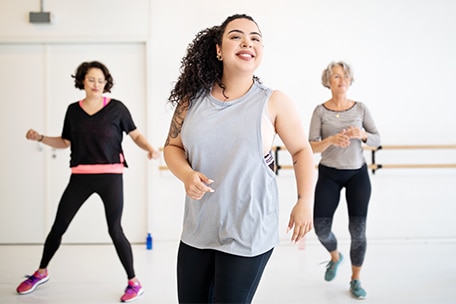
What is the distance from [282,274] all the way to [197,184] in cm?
180

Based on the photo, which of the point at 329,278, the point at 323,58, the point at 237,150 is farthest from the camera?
the point at 323,58

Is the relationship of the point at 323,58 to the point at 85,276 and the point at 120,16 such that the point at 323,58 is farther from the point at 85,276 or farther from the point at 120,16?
the point at 85,276

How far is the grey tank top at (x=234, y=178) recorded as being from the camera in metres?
1.21

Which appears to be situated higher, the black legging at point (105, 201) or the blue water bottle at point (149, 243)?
the black legging at point (105, 201)

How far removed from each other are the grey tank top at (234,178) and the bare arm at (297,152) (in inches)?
1.9

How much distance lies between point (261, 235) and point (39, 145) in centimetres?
318

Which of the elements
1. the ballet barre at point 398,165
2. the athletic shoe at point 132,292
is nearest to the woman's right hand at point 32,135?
the athletic shoe at point 132,292

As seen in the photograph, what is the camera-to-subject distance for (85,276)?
2.80 meters

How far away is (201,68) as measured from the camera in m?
1.35

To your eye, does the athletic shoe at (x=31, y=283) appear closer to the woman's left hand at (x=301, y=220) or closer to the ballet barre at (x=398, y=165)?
the ballet barre at (x=398, y=165)

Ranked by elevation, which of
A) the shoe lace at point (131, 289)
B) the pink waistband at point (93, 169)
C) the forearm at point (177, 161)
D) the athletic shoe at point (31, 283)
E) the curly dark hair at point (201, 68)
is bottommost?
the athletic shoe at point (31, 283)

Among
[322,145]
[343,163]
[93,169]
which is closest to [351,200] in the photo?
[343,163]

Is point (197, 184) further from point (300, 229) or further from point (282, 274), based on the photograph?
point (282, 274)

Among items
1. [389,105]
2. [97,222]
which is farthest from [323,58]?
[97,222]
